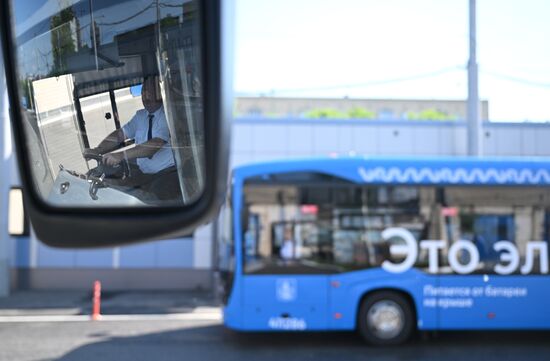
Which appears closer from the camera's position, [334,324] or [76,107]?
[76,107]

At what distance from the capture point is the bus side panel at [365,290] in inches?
346

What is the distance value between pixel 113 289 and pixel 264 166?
342 inches

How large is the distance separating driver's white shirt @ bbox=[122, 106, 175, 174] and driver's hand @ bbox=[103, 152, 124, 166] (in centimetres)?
6

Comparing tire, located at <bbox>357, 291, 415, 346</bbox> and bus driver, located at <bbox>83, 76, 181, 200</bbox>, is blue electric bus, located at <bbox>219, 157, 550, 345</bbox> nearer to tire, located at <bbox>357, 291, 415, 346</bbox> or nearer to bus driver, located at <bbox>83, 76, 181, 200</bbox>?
tire, located at <bbox>357, 291, 415, 346</bbox>

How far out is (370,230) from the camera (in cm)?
891

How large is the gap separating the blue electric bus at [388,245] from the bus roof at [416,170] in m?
0.02

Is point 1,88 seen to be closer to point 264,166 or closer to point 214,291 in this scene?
point 264,166

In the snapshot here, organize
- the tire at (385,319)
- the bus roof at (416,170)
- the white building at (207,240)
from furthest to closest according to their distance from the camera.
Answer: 1. the white building at (207,240)
2. the tire at (385,319)
3. the bus roof at (416,170)

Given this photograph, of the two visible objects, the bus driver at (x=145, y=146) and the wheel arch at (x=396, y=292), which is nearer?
the bus driver at (x=145, y=146)

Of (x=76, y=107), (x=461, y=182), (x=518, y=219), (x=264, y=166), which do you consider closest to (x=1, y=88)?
(x=76, y=107)

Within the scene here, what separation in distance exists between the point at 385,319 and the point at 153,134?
7703 millimetres

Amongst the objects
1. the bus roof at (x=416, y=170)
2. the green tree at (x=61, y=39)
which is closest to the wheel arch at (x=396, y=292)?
the bus roof at (x=416, y=170)

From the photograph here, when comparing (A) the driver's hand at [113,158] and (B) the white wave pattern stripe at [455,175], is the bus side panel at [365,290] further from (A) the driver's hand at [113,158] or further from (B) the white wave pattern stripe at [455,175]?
(A) the driver's hand at [113,158]

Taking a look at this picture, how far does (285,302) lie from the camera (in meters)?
8.70
